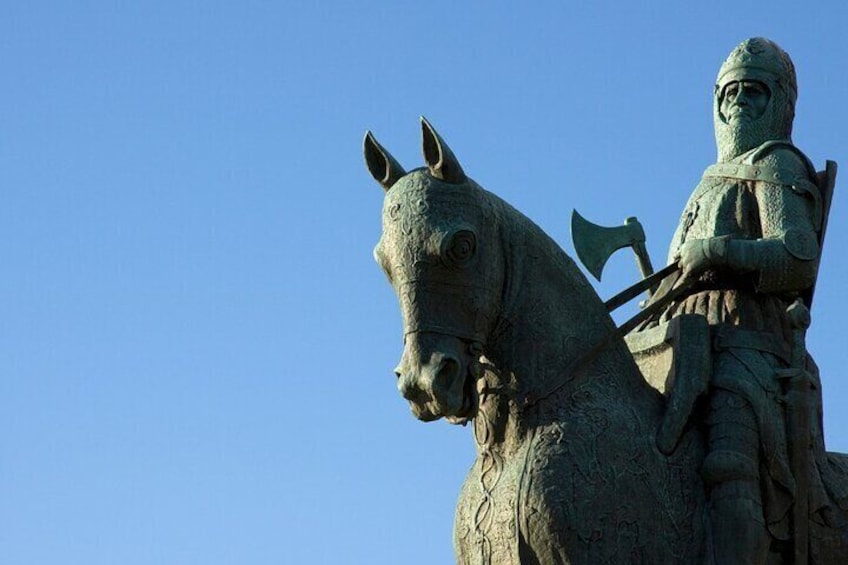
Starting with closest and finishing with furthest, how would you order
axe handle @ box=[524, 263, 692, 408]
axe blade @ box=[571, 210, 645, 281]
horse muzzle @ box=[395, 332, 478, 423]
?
horse muzzle @ box=[395, 332, 478, 423] → axe handle @ box=[524, 263, 692, 408] → axe blade @ box=[571, 210, 645, 281]

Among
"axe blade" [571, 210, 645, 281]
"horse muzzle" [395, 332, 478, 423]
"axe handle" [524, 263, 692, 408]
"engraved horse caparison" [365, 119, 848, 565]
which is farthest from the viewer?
"axe blade" [571, 210, 645, 281]

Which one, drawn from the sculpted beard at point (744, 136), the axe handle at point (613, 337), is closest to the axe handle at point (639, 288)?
the axe handle at point (613, 337)

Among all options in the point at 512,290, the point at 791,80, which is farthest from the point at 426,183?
the point at 791,80

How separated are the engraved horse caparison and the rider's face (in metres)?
2.20

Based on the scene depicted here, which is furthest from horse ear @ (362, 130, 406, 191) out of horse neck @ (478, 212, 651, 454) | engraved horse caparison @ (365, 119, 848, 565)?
horse neck @ (478, 212, 651, 454)

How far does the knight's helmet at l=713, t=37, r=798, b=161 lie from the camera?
11266mm

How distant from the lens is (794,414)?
10000 mm

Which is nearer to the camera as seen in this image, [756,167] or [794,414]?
[794,414]

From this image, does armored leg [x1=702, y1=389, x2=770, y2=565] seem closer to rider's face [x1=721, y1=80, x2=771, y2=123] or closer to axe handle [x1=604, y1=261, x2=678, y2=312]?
axe handle [x1=604, y1=261, x2=678, y2=312]

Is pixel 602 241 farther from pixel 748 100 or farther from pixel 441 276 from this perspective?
pixel 441 276

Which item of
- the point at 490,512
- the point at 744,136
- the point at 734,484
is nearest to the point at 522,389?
the point at 490,512

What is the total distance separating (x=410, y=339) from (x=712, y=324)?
2.26 metres

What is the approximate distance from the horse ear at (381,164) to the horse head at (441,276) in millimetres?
209

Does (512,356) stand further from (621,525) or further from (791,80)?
(791,80)
